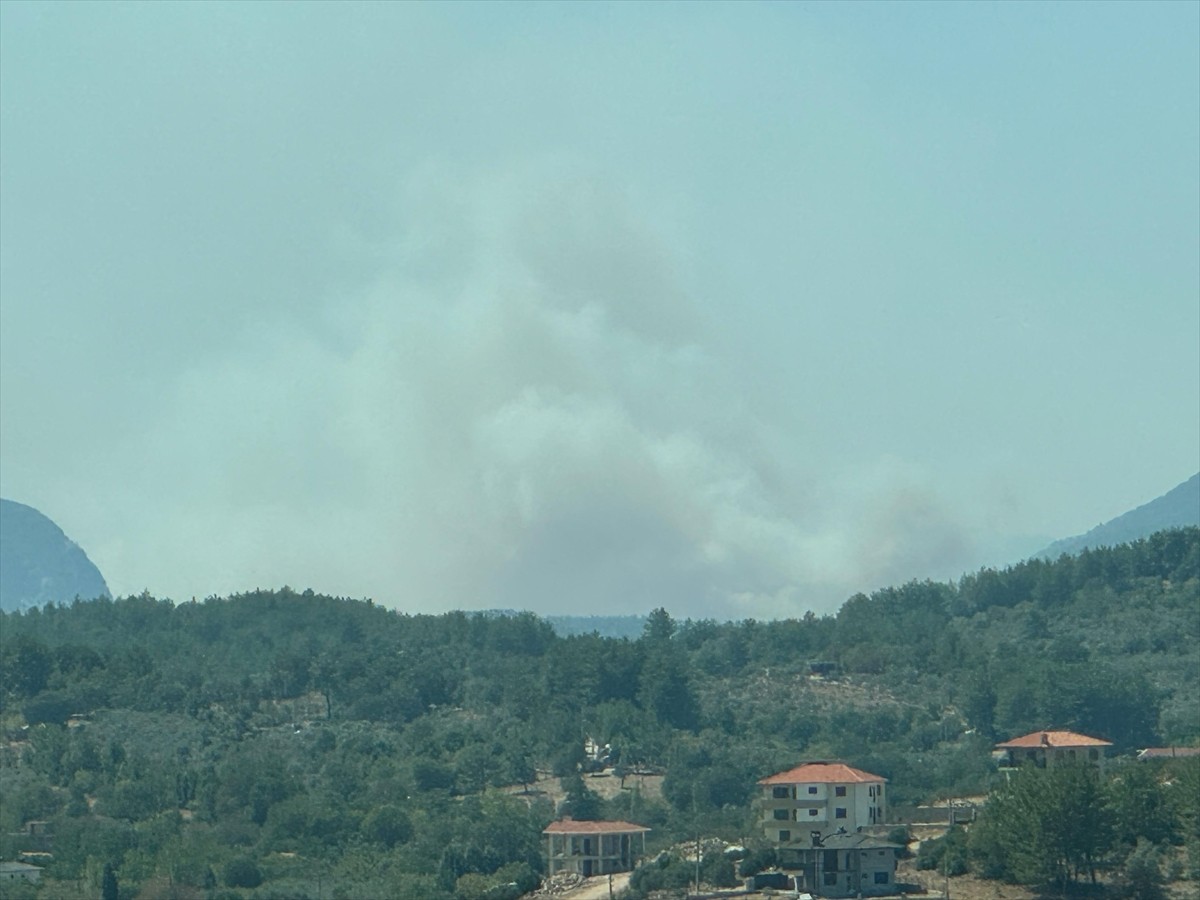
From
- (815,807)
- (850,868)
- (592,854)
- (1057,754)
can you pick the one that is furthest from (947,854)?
(1057,754)

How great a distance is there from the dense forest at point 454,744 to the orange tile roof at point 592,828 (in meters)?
2.53

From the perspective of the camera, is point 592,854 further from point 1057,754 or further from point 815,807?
point 1057,754

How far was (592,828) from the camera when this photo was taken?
425 ft

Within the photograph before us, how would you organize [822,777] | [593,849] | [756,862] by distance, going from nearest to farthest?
[756,862]
[822,777]
[593,849]

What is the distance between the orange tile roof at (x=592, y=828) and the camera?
129 metres

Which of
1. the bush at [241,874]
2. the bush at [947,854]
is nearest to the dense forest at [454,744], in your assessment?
the bush at [241,874]

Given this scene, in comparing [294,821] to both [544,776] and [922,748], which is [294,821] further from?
[922,748]

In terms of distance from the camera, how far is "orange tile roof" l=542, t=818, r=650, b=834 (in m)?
129

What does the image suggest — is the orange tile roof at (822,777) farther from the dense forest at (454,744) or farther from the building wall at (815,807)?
the dense forest at (454,744)

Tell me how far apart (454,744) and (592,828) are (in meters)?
40.6

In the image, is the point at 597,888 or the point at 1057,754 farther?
the point at 1057,754

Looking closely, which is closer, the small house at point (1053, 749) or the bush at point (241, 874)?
the bush at point (241, 874)

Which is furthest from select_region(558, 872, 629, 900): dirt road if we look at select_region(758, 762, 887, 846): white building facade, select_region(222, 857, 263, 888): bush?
select_region(222, 857, 263, 888): bush

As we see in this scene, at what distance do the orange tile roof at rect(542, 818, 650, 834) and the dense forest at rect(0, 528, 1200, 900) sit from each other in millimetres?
2534
